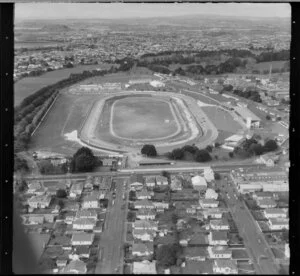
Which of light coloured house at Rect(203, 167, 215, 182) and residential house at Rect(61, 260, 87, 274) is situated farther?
light coloured house at Rect(203, 167, 215, 182)

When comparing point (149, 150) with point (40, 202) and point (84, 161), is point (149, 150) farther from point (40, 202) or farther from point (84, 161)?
point (40, 202)

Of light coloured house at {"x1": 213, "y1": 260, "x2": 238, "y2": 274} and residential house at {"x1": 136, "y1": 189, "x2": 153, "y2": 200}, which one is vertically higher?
residential house at {"x1": 136, "y1": 189, "x2": 153, "y2": 200}

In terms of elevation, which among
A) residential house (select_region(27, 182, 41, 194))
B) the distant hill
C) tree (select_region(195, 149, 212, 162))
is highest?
the distant hill

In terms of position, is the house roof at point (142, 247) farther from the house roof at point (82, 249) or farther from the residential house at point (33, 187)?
the residential house at point (33, 187)

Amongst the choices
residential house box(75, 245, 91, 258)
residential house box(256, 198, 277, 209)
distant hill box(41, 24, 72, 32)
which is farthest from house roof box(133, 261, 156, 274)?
distant hill box(41, 24, 72, 32)

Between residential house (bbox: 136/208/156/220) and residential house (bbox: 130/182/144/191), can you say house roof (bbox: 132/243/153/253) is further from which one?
residential house (bbox: 130/182/144/191)

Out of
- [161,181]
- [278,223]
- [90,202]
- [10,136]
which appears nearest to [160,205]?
[161,181]
